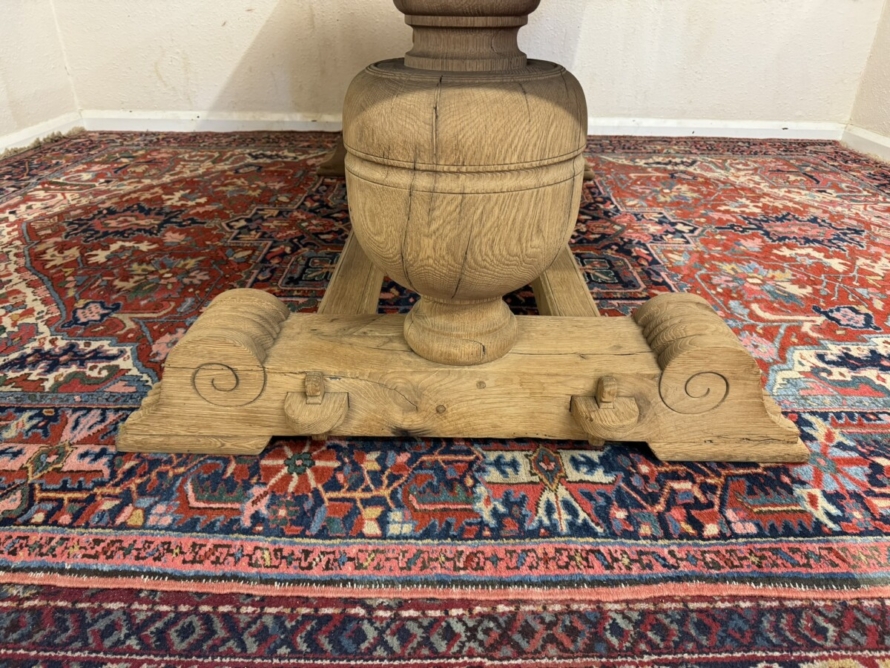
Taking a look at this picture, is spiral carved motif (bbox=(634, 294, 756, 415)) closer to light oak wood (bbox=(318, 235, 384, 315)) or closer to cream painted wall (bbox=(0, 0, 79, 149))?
light oak wood (bbox=(318, 235, 384, 315))

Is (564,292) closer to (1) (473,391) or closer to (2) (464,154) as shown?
(1) (473,391)

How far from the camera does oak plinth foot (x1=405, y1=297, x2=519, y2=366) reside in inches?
45.1

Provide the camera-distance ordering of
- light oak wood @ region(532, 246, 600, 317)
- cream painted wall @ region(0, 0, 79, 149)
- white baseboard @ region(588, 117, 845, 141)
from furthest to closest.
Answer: white baseboard @ region(588, 117, 845, 141) → cream painted wall @ region(0, 0, 79, 149) → light oak wood @ region(532, 246, 600, 317)

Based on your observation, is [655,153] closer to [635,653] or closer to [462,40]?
[462,40]

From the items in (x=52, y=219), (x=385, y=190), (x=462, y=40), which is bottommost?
(x=52, y=219)

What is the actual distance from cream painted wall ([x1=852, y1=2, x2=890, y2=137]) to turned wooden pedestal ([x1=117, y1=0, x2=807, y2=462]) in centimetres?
343

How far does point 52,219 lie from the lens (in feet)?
8.11

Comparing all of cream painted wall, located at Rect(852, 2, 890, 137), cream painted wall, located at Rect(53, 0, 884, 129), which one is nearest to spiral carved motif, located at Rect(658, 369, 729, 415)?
cream painted wall, located at Rect(53, 0, 884, 129)

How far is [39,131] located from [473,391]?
3.83 metres

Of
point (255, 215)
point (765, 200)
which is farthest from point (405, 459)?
point (765, 200)

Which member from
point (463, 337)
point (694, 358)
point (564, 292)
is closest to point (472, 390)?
point (463, 337)

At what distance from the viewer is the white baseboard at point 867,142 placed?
3.48 m

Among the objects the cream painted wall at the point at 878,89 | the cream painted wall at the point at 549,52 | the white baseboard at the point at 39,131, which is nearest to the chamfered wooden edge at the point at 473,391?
the cream painted wall at the point at 549,52

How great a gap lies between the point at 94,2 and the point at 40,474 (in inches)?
146
